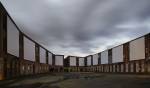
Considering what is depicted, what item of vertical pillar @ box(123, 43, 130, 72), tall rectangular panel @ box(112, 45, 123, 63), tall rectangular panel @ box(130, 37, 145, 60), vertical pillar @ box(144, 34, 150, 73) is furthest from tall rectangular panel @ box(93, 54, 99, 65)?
vertical pillar @ box(144, 34, 150, 73)

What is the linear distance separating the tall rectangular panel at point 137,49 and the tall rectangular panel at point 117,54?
7.99 metres

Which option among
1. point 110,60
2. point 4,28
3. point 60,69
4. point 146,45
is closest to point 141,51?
point 146,45

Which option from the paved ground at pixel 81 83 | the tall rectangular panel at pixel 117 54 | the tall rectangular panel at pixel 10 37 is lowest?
the paved ground at pixel 81 83

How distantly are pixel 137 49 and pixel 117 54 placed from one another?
1700cm

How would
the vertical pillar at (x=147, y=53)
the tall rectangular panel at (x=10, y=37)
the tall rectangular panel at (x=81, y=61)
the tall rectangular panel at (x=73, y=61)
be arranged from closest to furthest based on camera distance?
the tall rectangular panel at (x=10, y=37), the vertical pillar at (x=147, y=53), the tall rectangular panel at (x=73, y=61), the tall rectangular panel at (x=81, y=61)

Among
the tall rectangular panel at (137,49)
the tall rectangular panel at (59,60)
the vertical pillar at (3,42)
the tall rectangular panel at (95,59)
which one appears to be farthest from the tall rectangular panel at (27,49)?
the tall rectangular panel at (59,60)

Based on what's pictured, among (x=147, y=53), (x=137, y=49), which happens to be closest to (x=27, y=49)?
(x=137, y=49)

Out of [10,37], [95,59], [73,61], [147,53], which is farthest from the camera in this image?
[73,61]

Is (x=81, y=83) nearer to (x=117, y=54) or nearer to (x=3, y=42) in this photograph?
(x=3, y=42)

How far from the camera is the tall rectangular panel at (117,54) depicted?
60.6 m

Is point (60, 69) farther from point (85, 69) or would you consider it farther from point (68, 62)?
point (85, 69)

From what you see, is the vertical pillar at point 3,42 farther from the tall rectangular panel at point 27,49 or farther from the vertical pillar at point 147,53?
the vertical pillar at point 147,53

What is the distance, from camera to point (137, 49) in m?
48.2

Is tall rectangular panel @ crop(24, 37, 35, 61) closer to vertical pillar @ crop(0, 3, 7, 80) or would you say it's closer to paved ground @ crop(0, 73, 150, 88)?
vertical pillar @ crop(0, 3, 7, 80)
